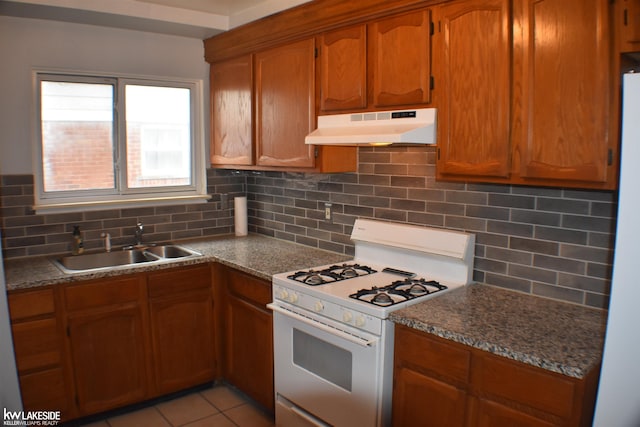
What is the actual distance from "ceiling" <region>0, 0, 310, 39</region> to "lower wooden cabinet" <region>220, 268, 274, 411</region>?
5.42 feet

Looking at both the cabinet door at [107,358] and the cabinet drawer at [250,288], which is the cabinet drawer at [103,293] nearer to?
the cabinet door at [107,358]

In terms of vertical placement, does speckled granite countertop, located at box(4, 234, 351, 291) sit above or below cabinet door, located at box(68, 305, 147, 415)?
above

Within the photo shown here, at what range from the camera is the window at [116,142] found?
3.34 metres

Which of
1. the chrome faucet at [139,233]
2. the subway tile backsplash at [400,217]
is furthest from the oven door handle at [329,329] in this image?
the chrome faucet at [139,233]

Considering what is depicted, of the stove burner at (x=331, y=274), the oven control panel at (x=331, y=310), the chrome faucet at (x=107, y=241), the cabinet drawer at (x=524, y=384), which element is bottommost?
the cabinet drawer at (x=524, y=384)

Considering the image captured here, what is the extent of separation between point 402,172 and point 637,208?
1630 millimetres

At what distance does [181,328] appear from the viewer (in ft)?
10.7

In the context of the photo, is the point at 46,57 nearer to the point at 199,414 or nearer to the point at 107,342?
the point at 107,342

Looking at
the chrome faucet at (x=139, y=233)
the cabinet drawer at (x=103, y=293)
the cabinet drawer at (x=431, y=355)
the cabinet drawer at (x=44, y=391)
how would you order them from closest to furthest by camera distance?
the cabinet drawer at (x=431, y=355) → the cabinet drawer at (x=44, y=391) → the cabinet drawer at (x=103, y=293) → the chrome faucet at (x=139, y=233)

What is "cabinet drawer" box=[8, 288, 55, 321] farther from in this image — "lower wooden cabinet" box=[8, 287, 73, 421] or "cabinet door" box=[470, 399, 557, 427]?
"cabinet door" box=[470, 399, 557, 427]

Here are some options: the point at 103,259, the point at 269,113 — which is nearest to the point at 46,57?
the point at 103,259

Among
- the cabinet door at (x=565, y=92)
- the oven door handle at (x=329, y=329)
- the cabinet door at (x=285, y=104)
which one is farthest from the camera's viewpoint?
the cabinet door at (x=285, y=104)

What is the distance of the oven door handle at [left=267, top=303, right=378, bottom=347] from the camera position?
2189 millimetres

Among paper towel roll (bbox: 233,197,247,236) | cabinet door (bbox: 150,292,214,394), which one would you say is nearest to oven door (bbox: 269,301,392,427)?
cabinet door (bbox: 150,292,214,394)
